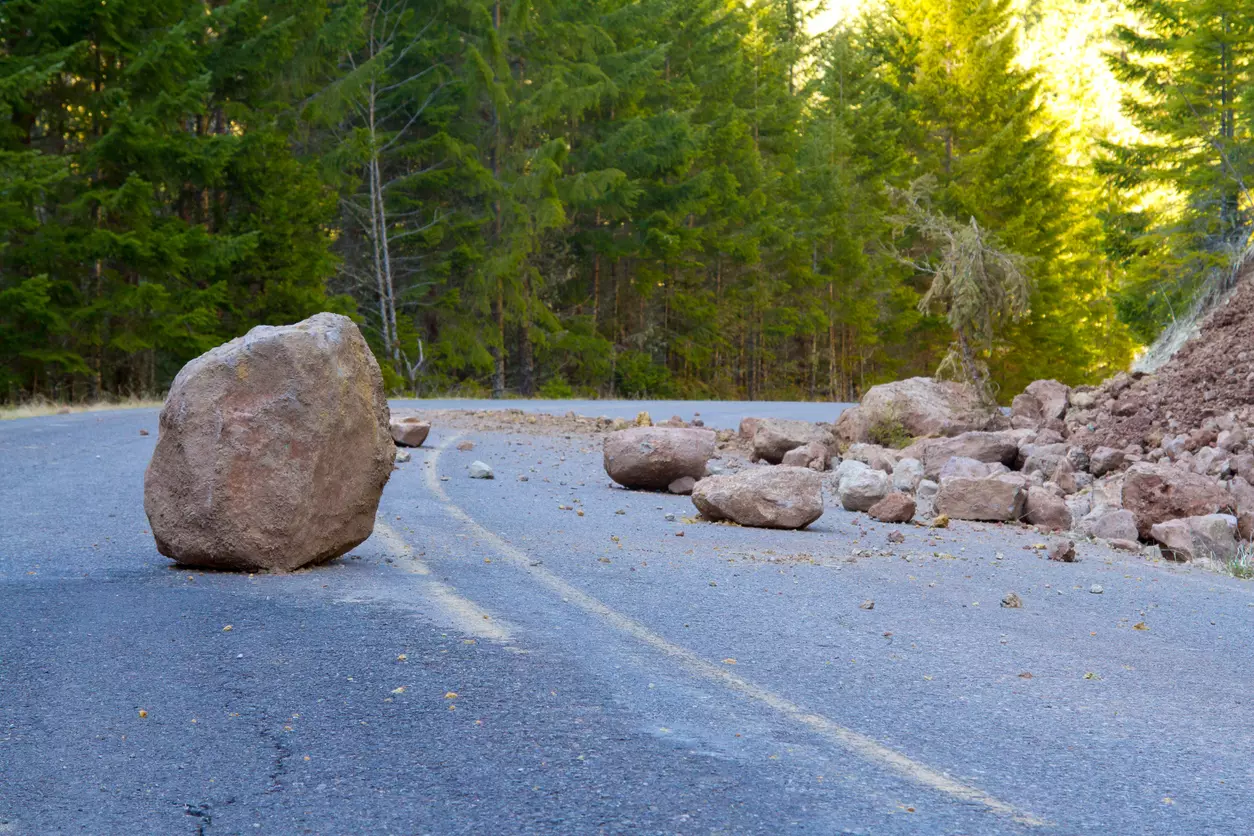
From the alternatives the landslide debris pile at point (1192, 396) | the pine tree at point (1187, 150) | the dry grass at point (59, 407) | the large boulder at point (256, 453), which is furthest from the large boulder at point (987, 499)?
the pine tree at point (1187, 150)

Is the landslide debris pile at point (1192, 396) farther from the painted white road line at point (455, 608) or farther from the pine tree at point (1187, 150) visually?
the painted white road line at point (455, 608)

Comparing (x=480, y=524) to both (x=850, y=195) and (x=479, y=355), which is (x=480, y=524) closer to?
(x=479, y=355)

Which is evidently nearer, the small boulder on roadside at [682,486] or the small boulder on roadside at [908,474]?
the small boulder on roadside at [682,486]

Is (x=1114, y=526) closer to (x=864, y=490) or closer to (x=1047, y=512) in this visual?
(x=1047, y=512)

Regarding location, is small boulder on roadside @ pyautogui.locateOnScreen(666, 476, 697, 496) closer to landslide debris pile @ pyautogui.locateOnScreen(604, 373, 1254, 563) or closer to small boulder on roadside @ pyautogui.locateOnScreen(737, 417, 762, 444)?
landslide debris pile @ pyautogui.locateOnScreen(604, 373, 1254, 563)

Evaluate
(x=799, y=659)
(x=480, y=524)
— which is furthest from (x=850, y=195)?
(x=799, y=659)

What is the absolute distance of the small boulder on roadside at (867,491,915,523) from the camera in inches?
340

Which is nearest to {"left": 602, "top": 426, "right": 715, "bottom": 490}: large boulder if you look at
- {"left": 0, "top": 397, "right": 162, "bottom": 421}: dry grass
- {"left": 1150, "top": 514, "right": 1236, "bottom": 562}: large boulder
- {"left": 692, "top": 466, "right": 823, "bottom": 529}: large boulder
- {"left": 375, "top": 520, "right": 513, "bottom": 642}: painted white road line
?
{"left": 692, "top": 466, "right": 823, "bottom": 529}: large boulder

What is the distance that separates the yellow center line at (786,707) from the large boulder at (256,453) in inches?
47.2

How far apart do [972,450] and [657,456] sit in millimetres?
4667

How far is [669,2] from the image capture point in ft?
110

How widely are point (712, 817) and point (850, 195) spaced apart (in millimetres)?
39758

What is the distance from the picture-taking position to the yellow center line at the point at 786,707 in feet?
9.75

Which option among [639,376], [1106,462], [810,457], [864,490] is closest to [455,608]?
[864,490]
